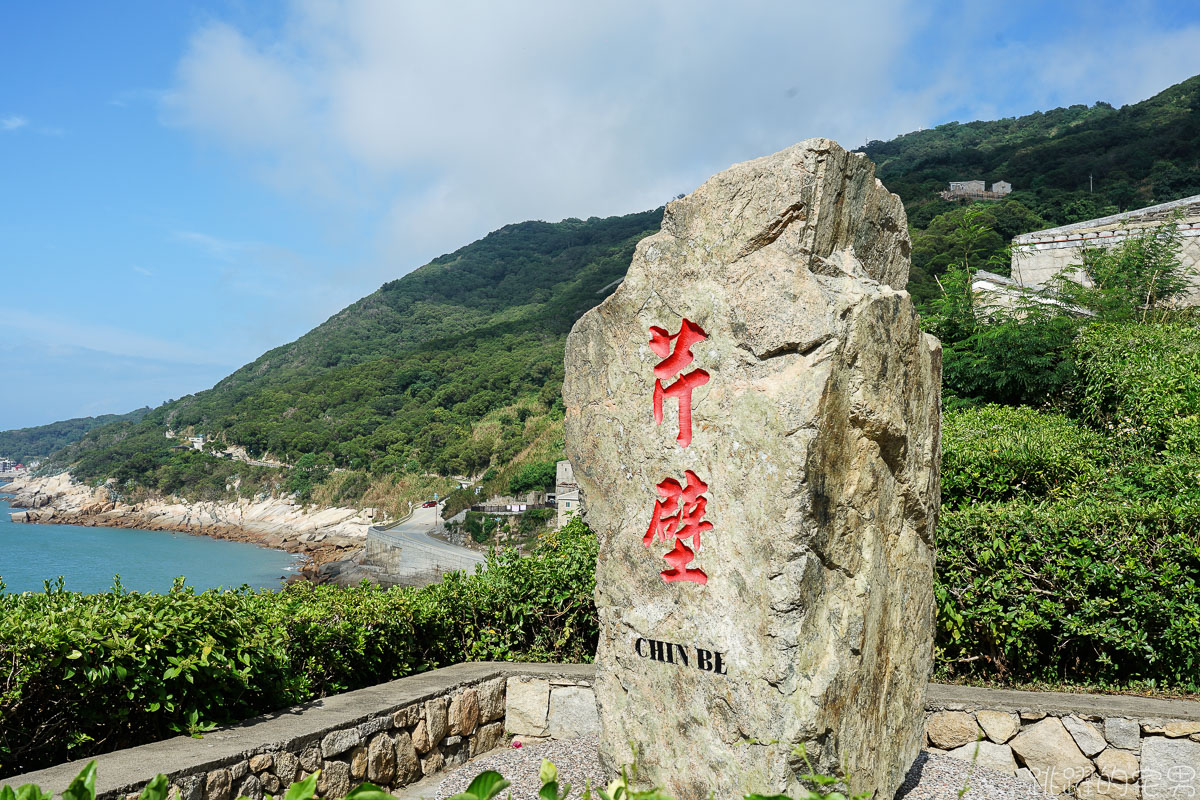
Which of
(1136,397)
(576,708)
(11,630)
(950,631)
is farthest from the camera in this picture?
(1136,397)

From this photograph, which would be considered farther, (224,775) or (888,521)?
(888,521)

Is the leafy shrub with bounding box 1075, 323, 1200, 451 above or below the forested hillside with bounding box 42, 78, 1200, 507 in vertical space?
below

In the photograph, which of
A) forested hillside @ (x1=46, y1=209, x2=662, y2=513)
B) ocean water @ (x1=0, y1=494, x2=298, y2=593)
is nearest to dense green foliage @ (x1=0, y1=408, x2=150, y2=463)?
forested hillside @ (x1=46, y1=209, x2=662, y2=513)

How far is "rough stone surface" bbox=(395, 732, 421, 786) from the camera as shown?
13.0 feet

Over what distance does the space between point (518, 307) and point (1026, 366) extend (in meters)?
61.5

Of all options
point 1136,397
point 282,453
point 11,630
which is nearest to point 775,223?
point 11,630

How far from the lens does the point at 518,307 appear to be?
6788cm

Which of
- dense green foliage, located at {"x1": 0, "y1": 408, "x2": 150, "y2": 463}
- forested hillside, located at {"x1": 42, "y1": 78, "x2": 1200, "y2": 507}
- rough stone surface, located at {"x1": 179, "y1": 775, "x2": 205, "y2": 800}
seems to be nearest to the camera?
rough stone surface, located at {"x1": 179, "y1": 775, "x2": 205, "y2": 800}

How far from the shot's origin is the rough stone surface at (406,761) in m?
3.96

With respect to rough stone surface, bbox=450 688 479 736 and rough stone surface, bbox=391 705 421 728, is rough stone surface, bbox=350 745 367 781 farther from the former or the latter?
rough stone surface, bbox=450 688 479 736

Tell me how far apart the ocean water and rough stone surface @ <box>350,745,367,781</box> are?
2642cm

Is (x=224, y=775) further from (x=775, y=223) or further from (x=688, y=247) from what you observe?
(x=775, y=223)

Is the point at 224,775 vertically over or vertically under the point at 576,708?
over

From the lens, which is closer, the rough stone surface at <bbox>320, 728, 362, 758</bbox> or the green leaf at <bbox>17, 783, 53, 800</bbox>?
the green leaf at <bbox>17, 783, 53, 800</bbox>
